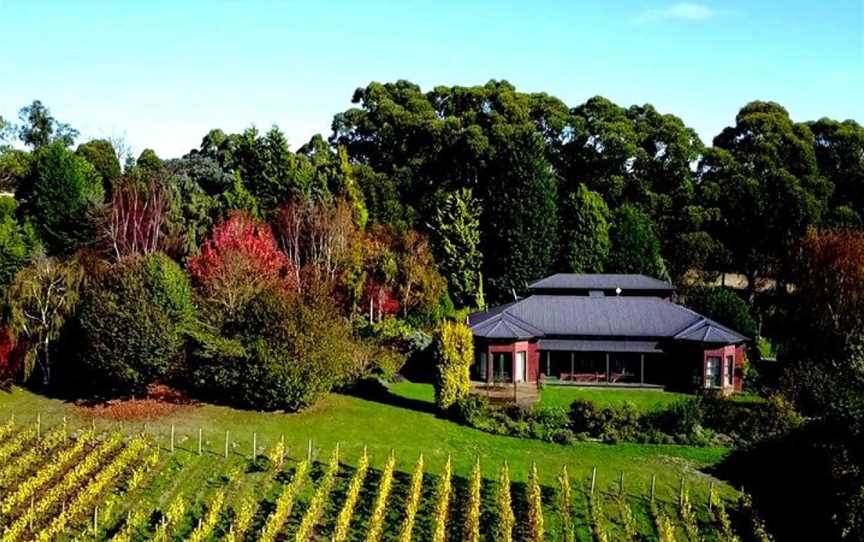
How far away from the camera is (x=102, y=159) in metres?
53.9

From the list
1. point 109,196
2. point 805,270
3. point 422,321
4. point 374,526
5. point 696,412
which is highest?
point 109,196

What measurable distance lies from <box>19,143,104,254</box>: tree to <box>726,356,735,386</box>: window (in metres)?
30.6

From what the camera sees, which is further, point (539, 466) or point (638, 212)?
point (638, 212)

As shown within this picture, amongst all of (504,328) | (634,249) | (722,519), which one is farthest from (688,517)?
(634,249)

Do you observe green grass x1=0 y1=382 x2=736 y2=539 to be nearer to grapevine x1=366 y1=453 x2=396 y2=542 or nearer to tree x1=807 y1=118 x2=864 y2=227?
grapevine x1=366 y1=453 x2=396 y2=542

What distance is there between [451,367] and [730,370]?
12.2m

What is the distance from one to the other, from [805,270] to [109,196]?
1477 inches

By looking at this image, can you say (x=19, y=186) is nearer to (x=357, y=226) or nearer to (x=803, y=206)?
(x=357, y=226)

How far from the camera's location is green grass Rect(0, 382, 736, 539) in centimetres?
2236

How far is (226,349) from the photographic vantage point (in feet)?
95.7

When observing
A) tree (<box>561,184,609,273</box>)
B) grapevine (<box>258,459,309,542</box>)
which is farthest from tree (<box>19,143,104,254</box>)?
tree (<box>561,184,609,273</box>)

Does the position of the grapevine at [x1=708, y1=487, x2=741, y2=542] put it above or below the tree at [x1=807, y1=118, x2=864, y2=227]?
below

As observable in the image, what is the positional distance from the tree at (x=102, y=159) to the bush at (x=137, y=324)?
25.5 meters

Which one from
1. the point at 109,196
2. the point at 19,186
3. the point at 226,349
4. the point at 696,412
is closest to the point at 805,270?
the point at 696,412
